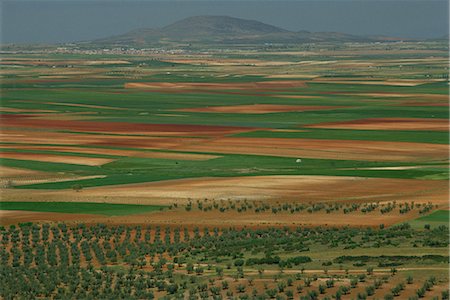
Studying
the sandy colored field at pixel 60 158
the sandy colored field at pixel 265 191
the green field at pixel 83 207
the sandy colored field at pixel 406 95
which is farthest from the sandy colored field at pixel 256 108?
the green field at pixel 83 207

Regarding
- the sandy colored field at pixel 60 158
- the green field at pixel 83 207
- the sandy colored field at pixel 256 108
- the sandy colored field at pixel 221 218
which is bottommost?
the sandy colored field at pixel 221 218

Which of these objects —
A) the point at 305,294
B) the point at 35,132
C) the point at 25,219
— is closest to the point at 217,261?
the point at 305,294

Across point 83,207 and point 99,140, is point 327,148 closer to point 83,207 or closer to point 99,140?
point 99,140

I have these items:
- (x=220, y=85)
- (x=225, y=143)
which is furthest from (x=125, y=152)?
(x=220, y=85)

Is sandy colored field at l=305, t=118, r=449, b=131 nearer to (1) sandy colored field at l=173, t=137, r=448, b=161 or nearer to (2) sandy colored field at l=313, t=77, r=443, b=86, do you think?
(1) sandy colored field at l=173, t=137, r=448, b=161

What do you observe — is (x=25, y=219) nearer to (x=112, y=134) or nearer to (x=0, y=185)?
(x=0, y=185)

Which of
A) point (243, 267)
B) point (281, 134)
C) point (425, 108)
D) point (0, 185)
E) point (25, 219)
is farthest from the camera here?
point (425, 108)

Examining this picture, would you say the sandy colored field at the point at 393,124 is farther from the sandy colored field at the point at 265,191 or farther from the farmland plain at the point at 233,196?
the sandy colored field at the point at 265,191
